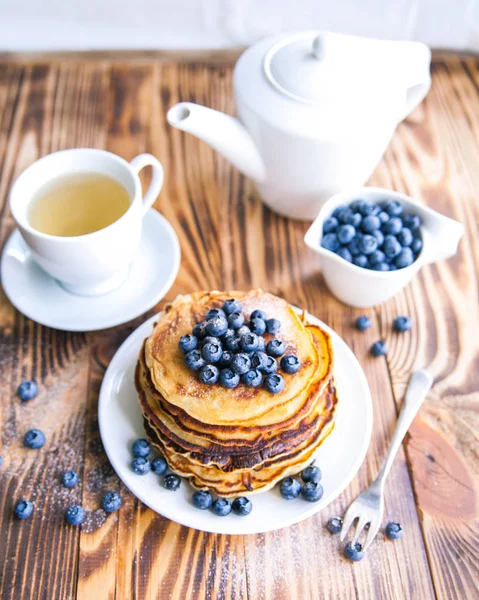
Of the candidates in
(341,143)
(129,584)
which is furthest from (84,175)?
(129,584)

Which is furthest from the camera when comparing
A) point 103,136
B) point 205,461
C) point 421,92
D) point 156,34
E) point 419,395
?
point 156,34

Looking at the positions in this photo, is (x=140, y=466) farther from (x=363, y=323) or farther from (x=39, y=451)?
(x=363, y=323)

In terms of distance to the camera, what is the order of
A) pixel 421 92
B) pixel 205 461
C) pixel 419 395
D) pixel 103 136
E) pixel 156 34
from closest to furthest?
pixel 205 461 → pixel 419 395 → pixel 421 92 → pixel 103 136 → pixel 156 34

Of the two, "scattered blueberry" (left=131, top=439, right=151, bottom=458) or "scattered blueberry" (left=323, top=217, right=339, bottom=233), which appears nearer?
"scattered blueberry" (left=131, top=439, right=151, bottom=458)

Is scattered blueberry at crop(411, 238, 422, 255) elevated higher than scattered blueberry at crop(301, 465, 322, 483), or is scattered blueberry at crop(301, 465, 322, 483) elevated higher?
scattered blueberry at crop(411, 238, 422, 255)

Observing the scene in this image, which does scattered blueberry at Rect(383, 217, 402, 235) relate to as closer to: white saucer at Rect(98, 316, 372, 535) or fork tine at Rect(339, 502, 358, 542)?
white saucer at Rect(98, 316, 372, 535)

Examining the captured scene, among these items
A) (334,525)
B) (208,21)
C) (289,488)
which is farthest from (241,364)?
(208,21)

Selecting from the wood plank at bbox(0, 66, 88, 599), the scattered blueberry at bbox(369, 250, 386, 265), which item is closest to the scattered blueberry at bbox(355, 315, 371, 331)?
the scattered blueberry at bbox(369, 250, 386, 265)

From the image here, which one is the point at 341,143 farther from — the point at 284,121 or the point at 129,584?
the point at 129,584
